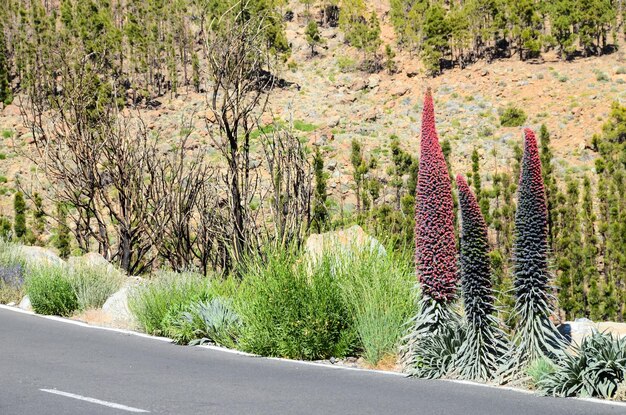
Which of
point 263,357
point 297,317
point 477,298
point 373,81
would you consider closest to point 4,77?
point 373,81

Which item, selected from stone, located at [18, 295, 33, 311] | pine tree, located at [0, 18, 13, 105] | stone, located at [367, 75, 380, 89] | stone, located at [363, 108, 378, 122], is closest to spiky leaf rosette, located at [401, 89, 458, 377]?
stone, located at [18, 295, 33, 311]

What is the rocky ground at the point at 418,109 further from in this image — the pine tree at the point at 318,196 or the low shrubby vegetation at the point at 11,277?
the low shrubby vegetation at the point at 11,277

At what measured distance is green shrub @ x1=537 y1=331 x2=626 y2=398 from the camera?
699 cm

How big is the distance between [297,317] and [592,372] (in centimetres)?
378

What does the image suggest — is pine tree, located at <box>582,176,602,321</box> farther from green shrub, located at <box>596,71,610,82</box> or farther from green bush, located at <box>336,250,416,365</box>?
green shrub, located at <box>596,71,610,82</box>

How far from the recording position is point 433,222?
808cm

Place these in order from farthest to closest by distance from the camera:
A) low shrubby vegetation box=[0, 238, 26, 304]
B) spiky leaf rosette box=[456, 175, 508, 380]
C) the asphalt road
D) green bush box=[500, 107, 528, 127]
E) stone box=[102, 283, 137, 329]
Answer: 1. green bush box=[500, 107, 528, 127]
2. low shrubby vegetation box=[0, 238, 26, 304]
3. stone box=[102, 283, 137, 329]
4. spiky leaf rosette box=[456, 175, 508, 380]
5. the asphalt road

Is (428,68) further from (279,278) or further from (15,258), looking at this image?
(279,278)

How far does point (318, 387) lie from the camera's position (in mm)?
7832

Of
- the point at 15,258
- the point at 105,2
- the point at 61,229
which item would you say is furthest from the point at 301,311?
the point at 105,2

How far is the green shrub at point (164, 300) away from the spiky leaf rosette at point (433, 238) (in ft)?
14.4

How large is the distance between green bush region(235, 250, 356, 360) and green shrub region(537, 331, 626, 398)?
3096 mm

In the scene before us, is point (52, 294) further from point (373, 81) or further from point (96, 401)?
point (373, 81)

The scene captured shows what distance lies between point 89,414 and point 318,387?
2.24 metres
